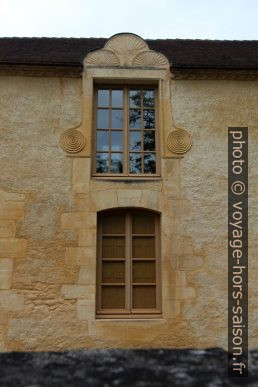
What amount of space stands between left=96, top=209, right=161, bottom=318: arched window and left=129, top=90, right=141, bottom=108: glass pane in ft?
6.29

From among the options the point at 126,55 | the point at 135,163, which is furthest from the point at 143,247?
the point at 126,55

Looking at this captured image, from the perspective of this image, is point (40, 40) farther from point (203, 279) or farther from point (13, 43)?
point (203, 279)

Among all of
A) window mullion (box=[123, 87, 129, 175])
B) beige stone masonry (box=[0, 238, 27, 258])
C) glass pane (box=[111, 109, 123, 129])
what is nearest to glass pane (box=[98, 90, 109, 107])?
glass pane (box=[111, 109, 123, 129])

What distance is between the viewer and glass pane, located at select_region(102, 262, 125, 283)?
Result: 663cm

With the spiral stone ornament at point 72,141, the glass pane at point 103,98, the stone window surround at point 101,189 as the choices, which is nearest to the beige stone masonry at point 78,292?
the stone window surround at point 101,189

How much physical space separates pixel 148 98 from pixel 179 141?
1.04 m

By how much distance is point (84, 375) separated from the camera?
18.5 ft

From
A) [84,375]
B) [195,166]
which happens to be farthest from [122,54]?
[84,375]

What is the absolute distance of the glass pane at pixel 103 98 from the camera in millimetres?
7281

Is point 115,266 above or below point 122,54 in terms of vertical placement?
below

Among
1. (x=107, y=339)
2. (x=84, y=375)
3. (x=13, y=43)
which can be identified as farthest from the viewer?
(x=13, y=43)

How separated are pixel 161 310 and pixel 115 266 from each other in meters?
1.00

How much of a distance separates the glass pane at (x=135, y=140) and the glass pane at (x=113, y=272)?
200 cm

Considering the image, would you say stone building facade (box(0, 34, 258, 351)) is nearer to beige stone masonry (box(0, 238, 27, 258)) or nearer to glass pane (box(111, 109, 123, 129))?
beige stone masonry (box(0, 238, 27, 258))
